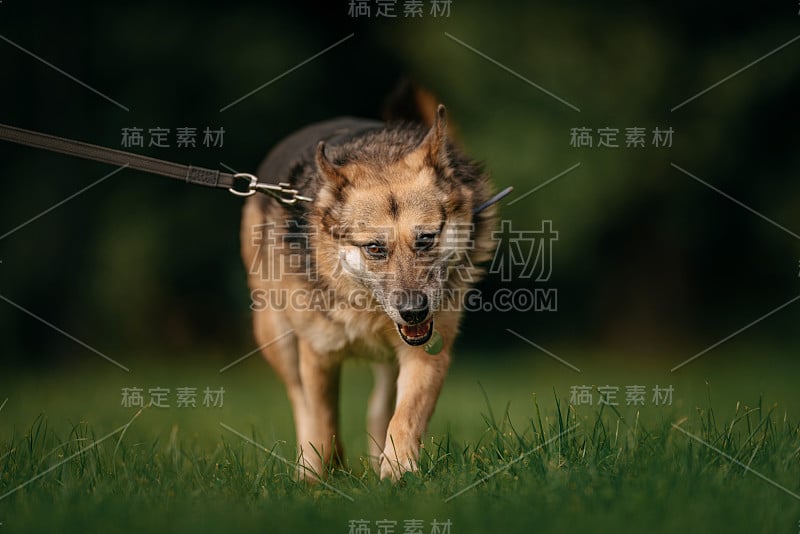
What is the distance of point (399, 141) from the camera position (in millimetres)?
4684

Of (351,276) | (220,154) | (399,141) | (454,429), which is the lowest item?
(454,429)

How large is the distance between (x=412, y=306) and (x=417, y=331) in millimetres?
230

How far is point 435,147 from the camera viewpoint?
14.4 ft

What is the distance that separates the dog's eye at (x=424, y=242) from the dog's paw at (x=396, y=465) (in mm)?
960

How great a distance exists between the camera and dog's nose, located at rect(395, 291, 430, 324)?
3971mm

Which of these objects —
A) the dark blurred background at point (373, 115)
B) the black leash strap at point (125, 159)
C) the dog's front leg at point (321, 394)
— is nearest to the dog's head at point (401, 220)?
the black leash strap at point (125, 159)

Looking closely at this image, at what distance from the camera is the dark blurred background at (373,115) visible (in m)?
9.82

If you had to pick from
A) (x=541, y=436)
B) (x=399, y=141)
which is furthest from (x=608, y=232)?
(x=541, y=436)

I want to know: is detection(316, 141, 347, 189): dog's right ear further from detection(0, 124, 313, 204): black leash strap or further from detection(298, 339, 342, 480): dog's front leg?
detection(298, 339, 342, 480): dog's front leg

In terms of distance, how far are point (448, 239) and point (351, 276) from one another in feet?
1.70

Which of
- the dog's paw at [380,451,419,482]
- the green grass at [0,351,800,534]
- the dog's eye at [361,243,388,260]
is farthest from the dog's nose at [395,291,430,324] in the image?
the dog's paw at [380,451,419,482]

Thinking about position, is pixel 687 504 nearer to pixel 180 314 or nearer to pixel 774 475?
pixel 774 475

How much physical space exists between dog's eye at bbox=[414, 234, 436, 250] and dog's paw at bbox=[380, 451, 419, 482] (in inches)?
37.8

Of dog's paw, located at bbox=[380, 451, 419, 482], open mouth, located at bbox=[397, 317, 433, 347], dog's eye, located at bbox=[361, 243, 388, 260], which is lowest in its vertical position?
dog's paw, located at bbox=[380, 451, 419, 482]
